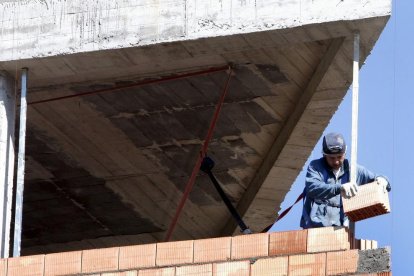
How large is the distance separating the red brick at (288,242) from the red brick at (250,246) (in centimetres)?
6

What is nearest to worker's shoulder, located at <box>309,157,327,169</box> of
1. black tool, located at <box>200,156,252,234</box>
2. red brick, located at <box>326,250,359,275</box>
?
red brick, located at <box>326,250,359,275</box>

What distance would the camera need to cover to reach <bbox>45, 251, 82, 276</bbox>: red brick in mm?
20188

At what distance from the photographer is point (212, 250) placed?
64.7ft

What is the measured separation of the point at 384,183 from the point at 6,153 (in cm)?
433

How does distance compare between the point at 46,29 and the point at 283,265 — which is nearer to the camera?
the point at 283,265

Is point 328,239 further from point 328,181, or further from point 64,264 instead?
point 64,264

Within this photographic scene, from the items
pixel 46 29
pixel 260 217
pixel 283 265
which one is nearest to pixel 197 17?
pixel 46 29

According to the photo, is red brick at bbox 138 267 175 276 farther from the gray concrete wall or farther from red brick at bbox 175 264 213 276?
the gray concrete wall

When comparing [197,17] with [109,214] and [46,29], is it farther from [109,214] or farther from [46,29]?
[109,214]

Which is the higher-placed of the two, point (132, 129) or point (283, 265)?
point (132, 129)

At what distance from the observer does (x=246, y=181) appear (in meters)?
24.9

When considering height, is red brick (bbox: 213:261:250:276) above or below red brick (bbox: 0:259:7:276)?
below

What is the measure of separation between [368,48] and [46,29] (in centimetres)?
335

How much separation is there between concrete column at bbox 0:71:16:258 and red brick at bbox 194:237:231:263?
2470 mm
